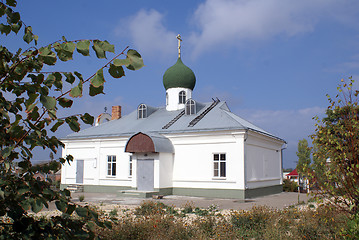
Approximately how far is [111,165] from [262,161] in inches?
407

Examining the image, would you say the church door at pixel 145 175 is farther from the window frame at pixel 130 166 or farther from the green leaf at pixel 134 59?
the green leaf at pixel 134 59

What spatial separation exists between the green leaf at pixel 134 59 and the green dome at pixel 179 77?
75.9 ft

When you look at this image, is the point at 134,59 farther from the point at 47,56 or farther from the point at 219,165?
the point at 219,165

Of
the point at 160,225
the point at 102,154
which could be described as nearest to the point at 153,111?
the point at 102,154

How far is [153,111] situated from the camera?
86.1 feet

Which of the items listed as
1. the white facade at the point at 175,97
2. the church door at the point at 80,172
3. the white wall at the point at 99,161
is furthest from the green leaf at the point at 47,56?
the church door at the point at 80,172

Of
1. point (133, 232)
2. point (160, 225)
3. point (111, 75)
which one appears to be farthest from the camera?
point (160, 225)

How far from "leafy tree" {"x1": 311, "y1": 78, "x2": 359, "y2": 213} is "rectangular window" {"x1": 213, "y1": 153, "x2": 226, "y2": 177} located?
13664 millimetres

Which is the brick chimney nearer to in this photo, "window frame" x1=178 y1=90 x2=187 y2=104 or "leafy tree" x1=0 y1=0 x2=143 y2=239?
"window frame" x1=178 y1=90 x2=187 y2=104

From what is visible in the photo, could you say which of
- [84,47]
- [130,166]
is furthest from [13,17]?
[130,166]

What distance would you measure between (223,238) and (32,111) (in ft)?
18.8

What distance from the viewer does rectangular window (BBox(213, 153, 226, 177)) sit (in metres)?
19.6

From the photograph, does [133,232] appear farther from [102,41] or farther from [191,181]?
[191,181]

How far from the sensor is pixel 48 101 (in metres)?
2.11
